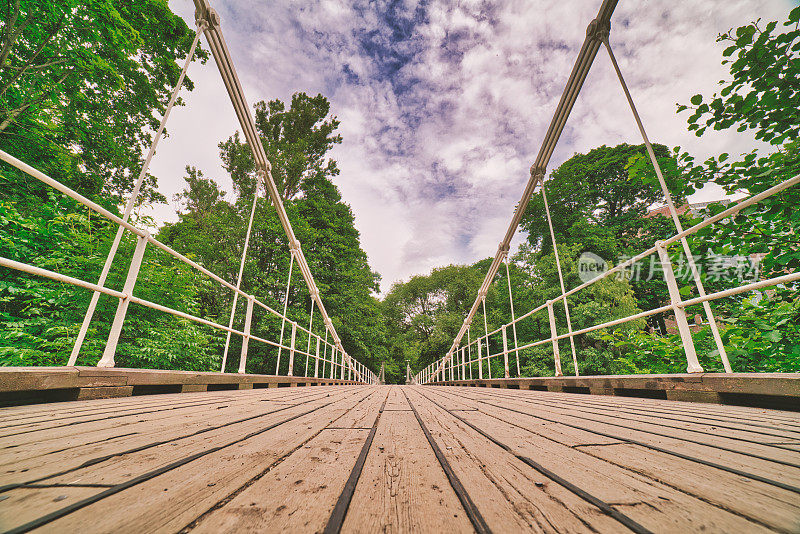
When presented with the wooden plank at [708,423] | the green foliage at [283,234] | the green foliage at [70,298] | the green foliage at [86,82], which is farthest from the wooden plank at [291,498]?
the green foliage at [283,234]

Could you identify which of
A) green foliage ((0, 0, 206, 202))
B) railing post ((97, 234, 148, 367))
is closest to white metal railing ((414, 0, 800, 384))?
railing post ((97, 234, 148, 367))

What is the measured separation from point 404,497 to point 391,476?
4.8 inches

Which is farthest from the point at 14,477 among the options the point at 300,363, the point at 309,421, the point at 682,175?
the point at 300,363

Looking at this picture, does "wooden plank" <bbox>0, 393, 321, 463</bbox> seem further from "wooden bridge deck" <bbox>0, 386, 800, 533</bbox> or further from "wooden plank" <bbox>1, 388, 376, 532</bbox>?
"wooden plank" <bbox>1, 388, 376, 532</bbox>

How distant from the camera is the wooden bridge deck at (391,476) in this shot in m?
0.46

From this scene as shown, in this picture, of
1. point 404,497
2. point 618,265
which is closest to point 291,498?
point 404,497

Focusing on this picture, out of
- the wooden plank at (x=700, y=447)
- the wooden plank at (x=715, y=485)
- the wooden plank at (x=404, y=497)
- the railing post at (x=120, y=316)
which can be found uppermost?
the railing post at (x=120, y=316)

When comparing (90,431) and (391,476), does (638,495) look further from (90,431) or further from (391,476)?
(90,431)

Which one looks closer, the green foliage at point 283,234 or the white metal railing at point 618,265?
the white metal railing at point 618,265

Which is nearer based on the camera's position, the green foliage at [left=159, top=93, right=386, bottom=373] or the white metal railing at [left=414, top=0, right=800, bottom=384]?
the white metal railing at [left=414, top=0, right=800, bottom=384]

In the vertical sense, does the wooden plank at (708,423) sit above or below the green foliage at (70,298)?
below

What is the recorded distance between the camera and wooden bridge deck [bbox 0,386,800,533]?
0.46 metres

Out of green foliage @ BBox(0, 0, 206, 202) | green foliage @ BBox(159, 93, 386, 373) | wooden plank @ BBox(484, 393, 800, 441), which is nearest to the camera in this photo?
wooden plank @ BBox(484, 393, 800, 441)

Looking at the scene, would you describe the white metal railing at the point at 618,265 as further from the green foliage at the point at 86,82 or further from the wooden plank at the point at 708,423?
the green foliage at the point at 86,82
